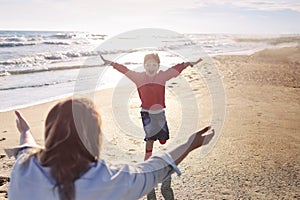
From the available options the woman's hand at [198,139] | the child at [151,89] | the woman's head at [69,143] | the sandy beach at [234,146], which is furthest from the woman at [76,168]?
the child at [151,89]

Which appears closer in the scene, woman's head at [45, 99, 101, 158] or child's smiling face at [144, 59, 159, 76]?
woman's head at [45, 99, 101, 158]

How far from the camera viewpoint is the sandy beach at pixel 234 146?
5.23 m

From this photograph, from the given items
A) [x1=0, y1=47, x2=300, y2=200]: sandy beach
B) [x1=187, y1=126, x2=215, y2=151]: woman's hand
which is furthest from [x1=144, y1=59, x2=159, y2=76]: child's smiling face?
[x1=187, y1=126, x2=215, y2=151]: woman's hand

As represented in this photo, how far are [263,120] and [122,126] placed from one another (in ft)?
10.7

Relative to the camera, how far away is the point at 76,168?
5.82 ft

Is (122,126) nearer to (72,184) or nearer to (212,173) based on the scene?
(212,173)

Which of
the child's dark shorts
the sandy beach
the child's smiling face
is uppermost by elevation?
the child's smiling face

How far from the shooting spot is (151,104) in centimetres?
522

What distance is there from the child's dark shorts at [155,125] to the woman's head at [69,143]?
11.1 ft

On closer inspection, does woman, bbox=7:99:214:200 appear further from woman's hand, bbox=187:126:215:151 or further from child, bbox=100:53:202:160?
child, bbox=100:53:202:160

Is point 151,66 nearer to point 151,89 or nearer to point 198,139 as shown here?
point 151,89

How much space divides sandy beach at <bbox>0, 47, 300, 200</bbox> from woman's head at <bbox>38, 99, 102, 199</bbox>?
3.29 m

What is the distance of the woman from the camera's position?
69.8 inches

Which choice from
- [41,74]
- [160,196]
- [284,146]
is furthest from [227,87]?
[160,196]
